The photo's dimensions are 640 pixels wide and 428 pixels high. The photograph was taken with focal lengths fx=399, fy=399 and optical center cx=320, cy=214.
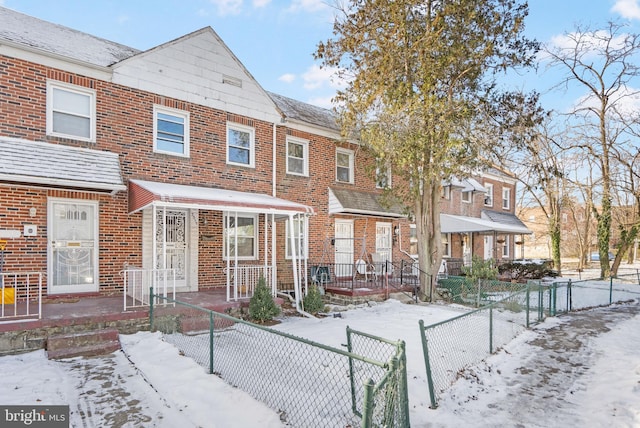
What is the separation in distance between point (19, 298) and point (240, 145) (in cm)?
676

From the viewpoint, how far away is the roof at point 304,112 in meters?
13.8

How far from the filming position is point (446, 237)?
22109 mm

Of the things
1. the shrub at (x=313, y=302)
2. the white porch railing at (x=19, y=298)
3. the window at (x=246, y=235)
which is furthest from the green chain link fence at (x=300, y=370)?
the window at (x=246, y=235)

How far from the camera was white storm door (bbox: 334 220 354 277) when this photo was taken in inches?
580

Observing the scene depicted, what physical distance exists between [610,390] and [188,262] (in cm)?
953

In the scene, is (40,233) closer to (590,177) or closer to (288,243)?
(288,243)

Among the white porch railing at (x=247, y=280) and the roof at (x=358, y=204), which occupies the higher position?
the roof at (x=358, y=204)

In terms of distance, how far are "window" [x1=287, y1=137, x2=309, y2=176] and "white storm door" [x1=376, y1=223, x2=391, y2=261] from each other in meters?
4.24

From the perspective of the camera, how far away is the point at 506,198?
27875mm

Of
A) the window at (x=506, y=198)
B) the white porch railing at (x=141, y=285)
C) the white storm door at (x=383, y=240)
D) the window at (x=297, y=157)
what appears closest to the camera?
the white porch railing at (x=141, y=285)

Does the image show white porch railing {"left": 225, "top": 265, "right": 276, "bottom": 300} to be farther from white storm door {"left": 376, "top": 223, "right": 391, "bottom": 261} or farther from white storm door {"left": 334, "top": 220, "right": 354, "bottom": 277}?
white storm door {"left": 376, "top": 223, "right": 391, "bottom": 261}

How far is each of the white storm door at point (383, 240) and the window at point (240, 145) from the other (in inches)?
248

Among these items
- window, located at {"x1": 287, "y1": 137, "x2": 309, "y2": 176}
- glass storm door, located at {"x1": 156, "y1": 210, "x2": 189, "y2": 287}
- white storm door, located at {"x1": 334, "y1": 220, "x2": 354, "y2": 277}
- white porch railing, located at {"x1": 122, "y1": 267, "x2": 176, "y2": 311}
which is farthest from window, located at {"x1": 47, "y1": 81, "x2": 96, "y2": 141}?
white storm door, located at {"x1": 334, "y1": 220, "x2": 354, "y2": 277}

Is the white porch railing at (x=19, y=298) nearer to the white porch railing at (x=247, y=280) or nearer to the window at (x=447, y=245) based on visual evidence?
the white porch railing at (x=247, y=280)
